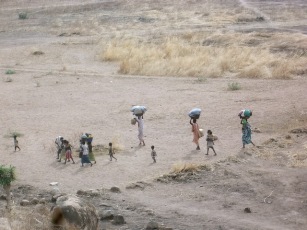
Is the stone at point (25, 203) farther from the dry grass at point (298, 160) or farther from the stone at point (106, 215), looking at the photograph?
the dry grass at point (298, 160)

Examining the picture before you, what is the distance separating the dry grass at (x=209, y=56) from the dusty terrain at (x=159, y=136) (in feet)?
3.20

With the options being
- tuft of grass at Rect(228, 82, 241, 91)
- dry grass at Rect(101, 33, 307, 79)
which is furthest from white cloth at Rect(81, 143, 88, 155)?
dry grass at Rect(101, 33, 307, 79)

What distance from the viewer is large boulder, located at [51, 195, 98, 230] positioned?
14266 millimetres

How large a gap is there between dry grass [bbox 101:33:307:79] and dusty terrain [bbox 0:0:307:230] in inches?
38.3

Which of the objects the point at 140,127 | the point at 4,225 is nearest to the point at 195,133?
the point at 140,127

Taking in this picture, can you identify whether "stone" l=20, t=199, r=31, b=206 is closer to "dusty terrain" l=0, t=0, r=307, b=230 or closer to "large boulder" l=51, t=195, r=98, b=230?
"dusty terrain" l=0, t=0, r=307, b=230

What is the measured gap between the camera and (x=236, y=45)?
42.6 meters

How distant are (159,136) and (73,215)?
1034cm

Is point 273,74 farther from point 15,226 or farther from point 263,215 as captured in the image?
point 15,226

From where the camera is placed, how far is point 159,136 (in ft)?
80.1

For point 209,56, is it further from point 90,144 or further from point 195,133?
point 90,144

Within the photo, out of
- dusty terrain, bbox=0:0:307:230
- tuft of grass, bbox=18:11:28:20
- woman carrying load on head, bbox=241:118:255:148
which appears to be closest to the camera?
dusty terrain, bbox=0:0:307:230

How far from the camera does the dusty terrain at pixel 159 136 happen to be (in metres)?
17.4

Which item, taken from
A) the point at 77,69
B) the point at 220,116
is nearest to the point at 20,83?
the point at 77,69
